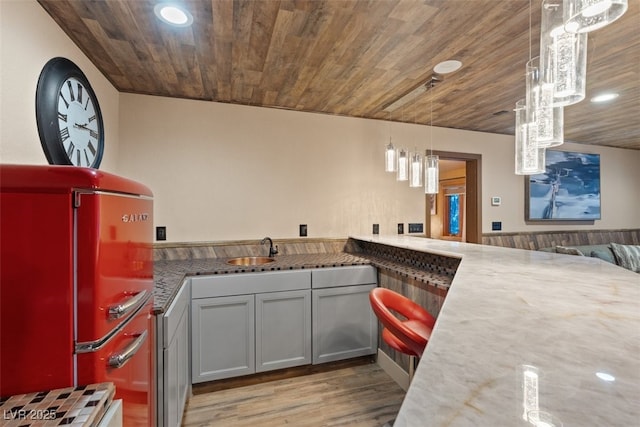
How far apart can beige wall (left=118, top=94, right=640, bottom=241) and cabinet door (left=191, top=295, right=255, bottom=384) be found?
0.83 metres

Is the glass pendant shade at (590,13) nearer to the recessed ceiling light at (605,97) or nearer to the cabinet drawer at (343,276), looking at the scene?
the cabinet drawer at (343,276)

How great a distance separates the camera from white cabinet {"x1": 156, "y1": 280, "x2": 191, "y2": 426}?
1.42 metres

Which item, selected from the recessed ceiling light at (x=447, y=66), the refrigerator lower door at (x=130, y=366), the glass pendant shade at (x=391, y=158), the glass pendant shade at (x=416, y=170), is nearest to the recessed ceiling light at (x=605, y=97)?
the recessed ceiling light at (x=447, y=66)

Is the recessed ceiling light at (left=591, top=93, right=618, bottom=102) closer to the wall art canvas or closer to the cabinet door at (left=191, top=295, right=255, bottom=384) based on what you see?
the wall art canvas

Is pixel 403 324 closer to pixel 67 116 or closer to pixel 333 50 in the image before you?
pixel 333 50

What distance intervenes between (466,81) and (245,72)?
5.66 feet

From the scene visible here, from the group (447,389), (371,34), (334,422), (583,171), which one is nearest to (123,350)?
(447,389)

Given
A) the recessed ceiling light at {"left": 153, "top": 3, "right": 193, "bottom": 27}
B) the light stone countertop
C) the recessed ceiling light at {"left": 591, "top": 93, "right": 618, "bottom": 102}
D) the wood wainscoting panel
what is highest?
the recessed ceiling light at {"left": 591, "top": 93, "right": 618, "bottom": 102}

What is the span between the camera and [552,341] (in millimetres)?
659

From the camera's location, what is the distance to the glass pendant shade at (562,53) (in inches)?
45.1

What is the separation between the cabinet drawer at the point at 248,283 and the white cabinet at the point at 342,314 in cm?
14

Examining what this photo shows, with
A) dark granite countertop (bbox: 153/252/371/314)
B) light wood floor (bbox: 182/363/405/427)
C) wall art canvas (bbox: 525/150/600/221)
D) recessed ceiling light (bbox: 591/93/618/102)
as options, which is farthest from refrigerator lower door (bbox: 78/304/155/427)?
wall art canvas (bbox: 525/150/600/221)

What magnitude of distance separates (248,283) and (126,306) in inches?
47.4

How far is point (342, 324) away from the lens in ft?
8.10
